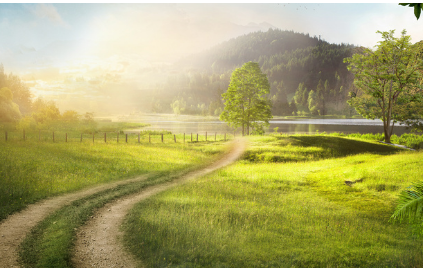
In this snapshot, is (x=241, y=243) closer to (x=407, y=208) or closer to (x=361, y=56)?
(x=407, y=208)

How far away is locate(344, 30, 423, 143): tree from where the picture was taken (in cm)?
4034

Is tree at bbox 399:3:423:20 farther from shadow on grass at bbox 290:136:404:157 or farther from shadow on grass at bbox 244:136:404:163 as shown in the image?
shadow on grass at bbox 290:136:404:157

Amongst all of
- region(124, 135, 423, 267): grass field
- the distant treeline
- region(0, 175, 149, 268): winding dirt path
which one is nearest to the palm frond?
region(124, 135, 423, 267): grass field

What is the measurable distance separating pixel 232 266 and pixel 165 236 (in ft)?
9.95

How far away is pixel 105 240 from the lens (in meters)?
9.72

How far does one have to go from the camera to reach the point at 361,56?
43875mm

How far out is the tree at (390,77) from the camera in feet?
132

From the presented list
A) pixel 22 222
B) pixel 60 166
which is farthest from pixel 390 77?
pixel 22 222

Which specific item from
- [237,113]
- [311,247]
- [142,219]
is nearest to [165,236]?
[142,219]

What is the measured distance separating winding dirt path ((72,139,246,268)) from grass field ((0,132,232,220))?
14.6ft

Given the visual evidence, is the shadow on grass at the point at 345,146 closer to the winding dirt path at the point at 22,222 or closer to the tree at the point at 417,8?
the winding dirt path at the point at 22,222

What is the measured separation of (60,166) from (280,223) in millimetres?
17429

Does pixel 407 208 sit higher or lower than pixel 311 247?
higher

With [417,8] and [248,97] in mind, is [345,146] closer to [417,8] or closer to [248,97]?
[248,97]
